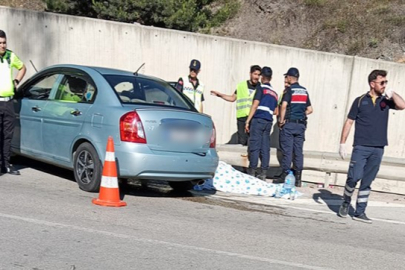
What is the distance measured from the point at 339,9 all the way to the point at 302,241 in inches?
595

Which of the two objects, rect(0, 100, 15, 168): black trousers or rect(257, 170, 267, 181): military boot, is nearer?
rect(0, 100, 15, 168): black trousers

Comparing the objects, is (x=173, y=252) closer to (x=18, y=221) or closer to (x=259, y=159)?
(x=18, y=221)

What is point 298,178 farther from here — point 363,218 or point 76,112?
point 76,112

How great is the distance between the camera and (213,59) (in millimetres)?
12898

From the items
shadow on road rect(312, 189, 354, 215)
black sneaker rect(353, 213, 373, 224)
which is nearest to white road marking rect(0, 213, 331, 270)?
black sneaker rect(353, 213, 373, 224)

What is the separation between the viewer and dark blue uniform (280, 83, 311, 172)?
397 inches

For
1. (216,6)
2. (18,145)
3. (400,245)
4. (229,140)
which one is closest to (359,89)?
(229,140)

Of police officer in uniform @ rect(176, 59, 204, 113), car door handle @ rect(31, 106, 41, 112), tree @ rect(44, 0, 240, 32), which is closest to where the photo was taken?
car door handle @ rect(31, 106, 41, 112)

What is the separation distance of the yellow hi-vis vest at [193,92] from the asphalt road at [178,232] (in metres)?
2.45

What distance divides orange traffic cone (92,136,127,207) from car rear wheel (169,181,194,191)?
1.55 metres

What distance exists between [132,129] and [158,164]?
55 centimetres

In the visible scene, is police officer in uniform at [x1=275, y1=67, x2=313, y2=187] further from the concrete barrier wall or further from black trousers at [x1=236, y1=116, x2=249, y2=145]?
the concrete barrier wall

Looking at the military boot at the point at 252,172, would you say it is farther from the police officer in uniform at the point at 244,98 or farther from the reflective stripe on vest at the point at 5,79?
the reflective stripe on vest at the point at 5,79

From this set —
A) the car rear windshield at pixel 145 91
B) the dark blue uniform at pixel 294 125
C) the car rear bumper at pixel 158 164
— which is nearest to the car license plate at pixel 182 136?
the car rear bumper at pixel 158 164
